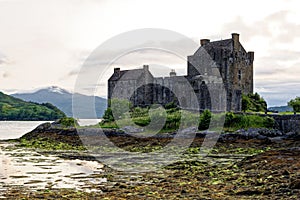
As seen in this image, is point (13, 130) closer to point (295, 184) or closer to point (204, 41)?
point (204, 41)

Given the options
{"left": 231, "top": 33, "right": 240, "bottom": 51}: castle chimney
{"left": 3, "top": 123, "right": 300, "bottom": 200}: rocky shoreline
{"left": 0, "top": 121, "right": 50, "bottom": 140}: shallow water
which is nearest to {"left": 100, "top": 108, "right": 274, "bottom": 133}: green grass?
{"left": 3, "top": 123, "right": 300, "bottom": 200}: rocky shoreline

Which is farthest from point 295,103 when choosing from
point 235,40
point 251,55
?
point 251,55

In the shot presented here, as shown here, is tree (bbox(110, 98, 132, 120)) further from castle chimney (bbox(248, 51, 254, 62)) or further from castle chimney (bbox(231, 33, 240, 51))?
castle chimney (bbox(248, 51, 254, 62))

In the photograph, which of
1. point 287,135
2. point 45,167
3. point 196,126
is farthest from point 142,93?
point 45,167

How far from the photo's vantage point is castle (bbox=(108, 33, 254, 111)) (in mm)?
65225

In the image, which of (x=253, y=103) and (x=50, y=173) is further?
(x=253, y=103)

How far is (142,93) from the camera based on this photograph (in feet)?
259

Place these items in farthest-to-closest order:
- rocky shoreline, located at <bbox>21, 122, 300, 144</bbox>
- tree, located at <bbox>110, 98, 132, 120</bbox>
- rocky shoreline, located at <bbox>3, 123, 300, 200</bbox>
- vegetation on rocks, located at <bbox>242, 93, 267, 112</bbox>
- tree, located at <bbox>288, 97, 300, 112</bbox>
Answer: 1. tree, located at <bbox>110, 98, 132, 120</bbox>
2. vegetation on rocks, located at <bbox>242, 93, 267, 112</bbox>
3. tree, located at <bbox>288, 97, 300, 112</bbox>
4. rocky shoreline, located at <bbox>21, 122, 300, 144</bbox>
5. rocky shoreline, located at <bbox>3, 123, 300, 200</bbox>

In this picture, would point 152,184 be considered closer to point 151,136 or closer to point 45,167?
point 45,167

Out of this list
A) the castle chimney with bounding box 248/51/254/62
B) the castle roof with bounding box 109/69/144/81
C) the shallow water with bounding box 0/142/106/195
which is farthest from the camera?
the castle roof with bounding box 109/69/144/81

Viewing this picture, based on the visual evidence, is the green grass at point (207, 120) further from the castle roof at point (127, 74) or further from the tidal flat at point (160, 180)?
the castle roof at point (127, 74)

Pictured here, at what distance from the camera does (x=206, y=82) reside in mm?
65312

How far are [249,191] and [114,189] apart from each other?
569 centimetres

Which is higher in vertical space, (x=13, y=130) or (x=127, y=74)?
(x=127, y=74)
